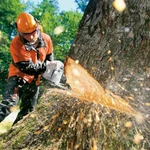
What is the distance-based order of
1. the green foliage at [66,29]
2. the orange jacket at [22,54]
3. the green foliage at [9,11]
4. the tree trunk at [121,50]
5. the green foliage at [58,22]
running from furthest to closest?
1. the green foliage at [66,29]
2. the green foliage at [58,22]
3. the green foliage at [9,11]
4. the orange jacket at [22,54]
5. the tree trunk at [121,50]

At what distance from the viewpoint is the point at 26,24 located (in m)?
3.74

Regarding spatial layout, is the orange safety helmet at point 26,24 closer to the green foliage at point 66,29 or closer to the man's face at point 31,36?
the man's face at point 31,36

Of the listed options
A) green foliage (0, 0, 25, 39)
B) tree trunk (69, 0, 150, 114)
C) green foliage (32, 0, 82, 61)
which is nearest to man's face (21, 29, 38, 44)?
tree trunk (69, 0, 150, 114)

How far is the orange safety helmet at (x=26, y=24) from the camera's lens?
148 inches

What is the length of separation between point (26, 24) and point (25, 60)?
1.74 ft

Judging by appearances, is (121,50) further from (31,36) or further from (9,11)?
(9,11)

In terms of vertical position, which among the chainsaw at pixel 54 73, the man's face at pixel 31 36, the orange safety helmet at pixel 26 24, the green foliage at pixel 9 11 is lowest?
the chainsaw at pixel 54 73

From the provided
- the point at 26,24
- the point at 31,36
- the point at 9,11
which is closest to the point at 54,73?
the point at 31,36

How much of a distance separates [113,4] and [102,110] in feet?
5.75

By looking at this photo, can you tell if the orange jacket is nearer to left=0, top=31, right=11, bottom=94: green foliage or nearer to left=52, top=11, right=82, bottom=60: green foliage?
left=0, top=31, right=11, bottom=94: green foliage

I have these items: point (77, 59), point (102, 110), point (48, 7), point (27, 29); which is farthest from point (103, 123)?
point (48, 7)

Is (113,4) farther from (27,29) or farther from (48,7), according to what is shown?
(48,7)

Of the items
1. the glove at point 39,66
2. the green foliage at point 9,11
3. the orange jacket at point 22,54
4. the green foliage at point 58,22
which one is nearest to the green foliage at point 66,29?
the green foliage at point 58,22

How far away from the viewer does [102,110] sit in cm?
281
